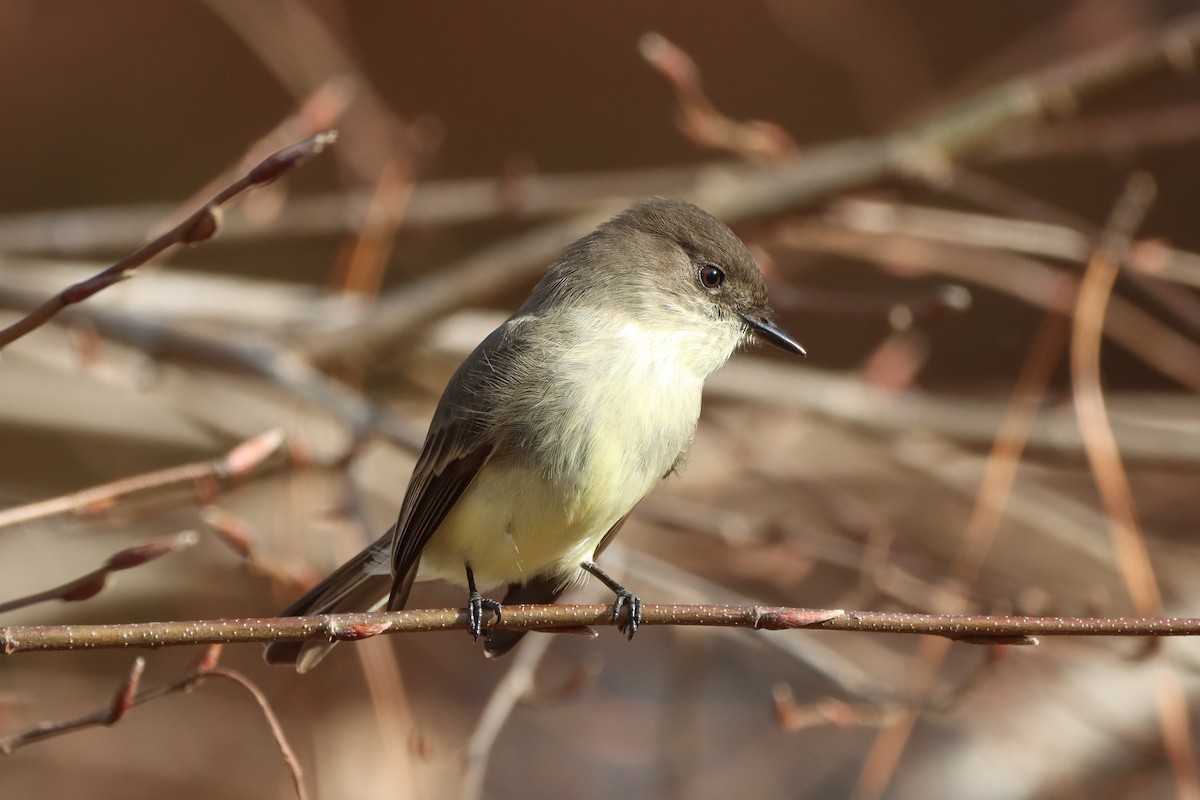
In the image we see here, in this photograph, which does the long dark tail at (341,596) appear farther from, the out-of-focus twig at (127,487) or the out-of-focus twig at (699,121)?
the out-of-focus twig at (699,121)

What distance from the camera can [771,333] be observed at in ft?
10.5

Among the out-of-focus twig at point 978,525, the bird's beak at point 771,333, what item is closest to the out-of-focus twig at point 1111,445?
the out-of-focus twig at point 978,525

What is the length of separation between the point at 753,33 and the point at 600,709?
4038mm

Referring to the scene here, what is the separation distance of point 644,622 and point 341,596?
→ 3.79 feet

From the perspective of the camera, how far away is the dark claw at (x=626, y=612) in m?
2.60

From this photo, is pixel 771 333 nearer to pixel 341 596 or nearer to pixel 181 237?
pixel 341 596

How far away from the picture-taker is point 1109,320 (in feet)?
15.6

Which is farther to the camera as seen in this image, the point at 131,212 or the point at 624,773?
the point at 624,773

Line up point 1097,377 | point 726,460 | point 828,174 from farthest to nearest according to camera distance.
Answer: point 726,460
point 828,174
point 1097,377

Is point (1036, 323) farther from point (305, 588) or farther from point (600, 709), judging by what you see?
point (305, 588)

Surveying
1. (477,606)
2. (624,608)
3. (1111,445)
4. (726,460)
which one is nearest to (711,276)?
(624,608)

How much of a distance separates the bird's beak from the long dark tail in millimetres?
1015

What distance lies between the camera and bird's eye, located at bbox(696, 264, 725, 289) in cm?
327

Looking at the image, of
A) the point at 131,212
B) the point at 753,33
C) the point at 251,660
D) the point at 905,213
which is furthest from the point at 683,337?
the point at 753,33
